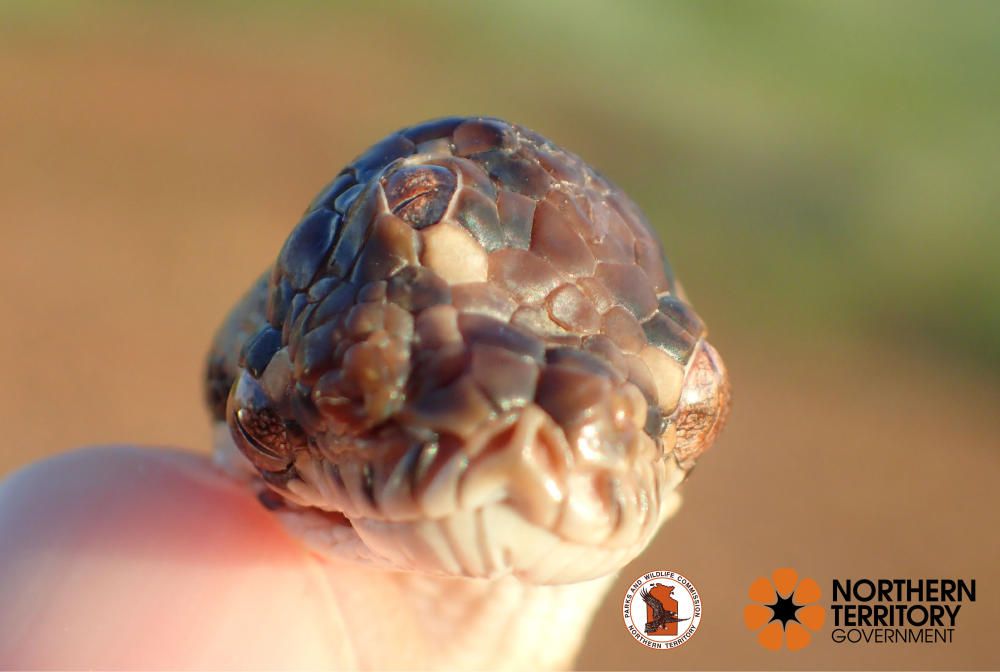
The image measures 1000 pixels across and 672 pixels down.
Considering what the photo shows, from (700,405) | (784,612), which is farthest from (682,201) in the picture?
(700,405)

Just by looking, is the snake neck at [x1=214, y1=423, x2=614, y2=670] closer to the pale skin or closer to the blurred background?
the pale skin

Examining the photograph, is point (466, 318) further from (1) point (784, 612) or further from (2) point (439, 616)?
(1) point (784, 612)

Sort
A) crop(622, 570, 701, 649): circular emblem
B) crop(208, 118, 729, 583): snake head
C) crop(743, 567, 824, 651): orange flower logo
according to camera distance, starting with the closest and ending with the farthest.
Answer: crop(208, 118, 729, 583): snake head, crop(622, 570, 701, 649): circular emblem, crop(743, 567, 824, 651): orange flower logo

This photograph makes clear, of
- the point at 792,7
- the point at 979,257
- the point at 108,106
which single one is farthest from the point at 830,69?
the point at 108,106

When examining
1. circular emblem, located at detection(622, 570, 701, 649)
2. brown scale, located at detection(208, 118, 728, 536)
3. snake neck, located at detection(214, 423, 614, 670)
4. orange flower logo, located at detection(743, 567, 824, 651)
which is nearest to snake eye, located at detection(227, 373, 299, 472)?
brown scale, located at detection(208, 118, 728, 536)

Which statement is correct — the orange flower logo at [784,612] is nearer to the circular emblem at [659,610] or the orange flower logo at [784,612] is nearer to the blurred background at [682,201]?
the circular emblem at [659,610]

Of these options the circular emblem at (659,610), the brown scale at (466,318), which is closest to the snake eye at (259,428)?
the brown scale at (466,318)

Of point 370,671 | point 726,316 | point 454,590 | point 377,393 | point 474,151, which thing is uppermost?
point 726,316

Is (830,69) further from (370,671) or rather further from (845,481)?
(370,671)
